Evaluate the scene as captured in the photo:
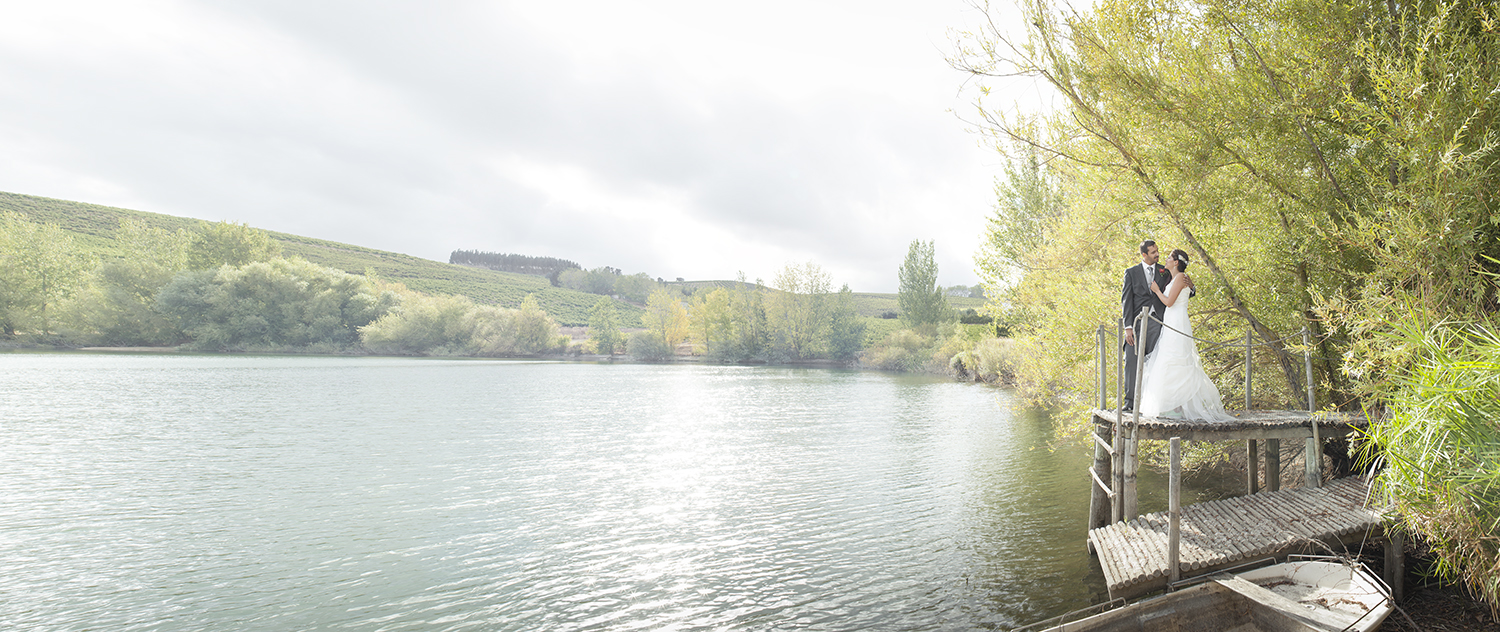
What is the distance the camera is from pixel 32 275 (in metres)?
63.4

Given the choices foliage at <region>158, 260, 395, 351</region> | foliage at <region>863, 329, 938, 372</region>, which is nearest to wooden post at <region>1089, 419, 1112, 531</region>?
foliage at <region>863, 329, 938, 372</region>

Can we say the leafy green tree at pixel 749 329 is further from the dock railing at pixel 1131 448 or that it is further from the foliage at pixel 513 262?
the foliage at pixel 513 262

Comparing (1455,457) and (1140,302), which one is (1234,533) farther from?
A: (1140,302)

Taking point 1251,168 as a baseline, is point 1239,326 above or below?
below

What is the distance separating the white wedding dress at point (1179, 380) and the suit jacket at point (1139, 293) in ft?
0.82

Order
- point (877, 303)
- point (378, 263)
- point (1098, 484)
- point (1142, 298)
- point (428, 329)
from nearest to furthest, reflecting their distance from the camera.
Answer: point (1142, 298) → point (1098, 484) → point (428, 329) → point (378, 263) → point (877, 303)

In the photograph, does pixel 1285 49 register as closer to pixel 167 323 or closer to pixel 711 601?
pixel 711 601

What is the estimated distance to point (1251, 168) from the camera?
8422 millimetres

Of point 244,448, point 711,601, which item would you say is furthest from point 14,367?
point 711,601

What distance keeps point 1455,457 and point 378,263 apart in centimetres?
16477

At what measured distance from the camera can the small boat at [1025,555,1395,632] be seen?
5477mm

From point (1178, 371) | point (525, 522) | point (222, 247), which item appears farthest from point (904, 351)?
point (222, 247)

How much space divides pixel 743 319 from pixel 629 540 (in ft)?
228

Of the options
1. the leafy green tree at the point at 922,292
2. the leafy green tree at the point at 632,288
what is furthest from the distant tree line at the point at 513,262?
the leafy green tree at the point at 922,292
